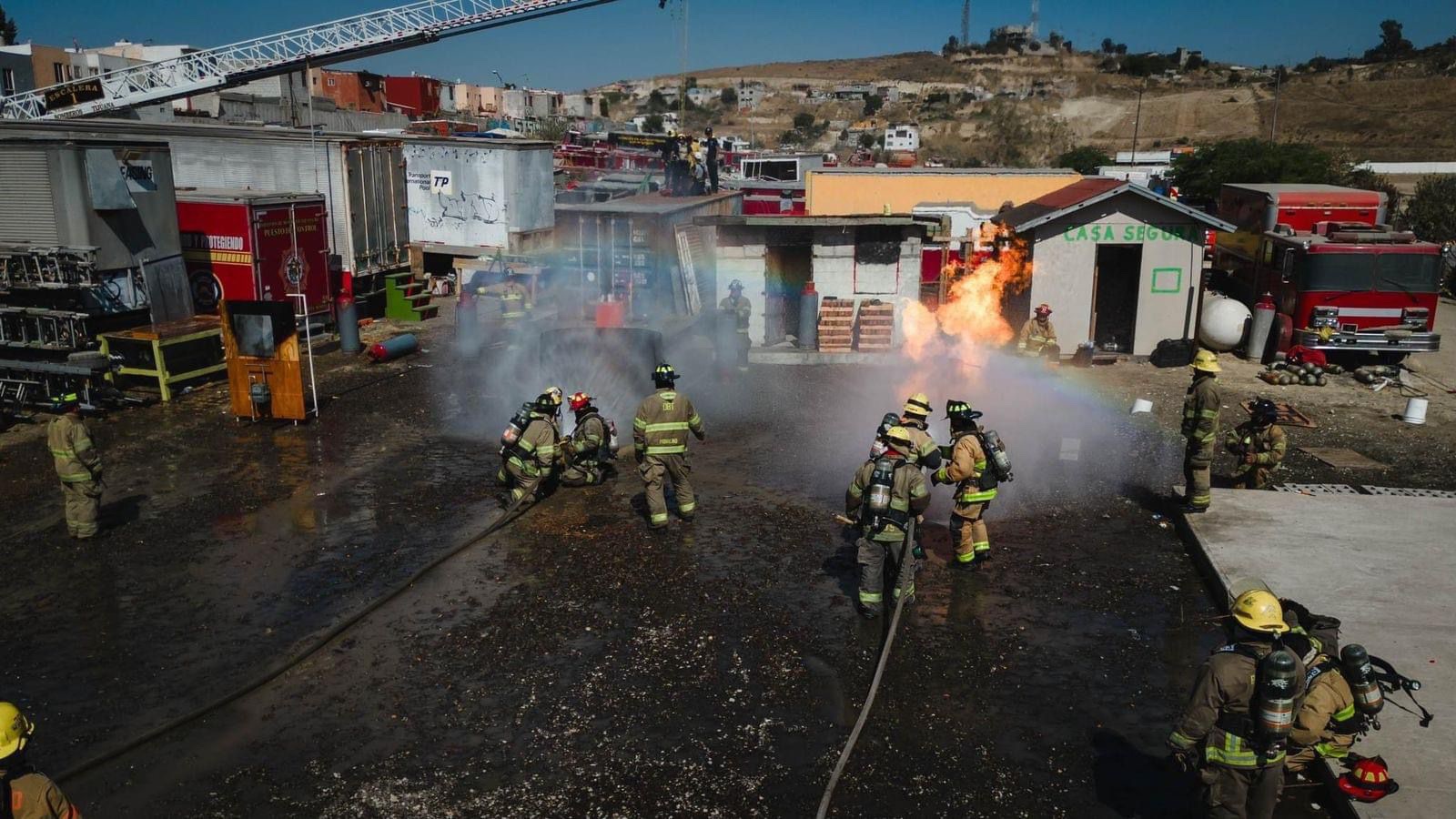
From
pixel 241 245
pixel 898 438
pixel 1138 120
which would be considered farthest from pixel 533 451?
pixel 1138 120

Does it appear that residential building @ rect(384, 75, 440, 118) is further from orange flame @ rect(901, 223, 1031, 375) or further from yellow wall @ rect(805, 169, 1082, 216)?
orange flame @ rect(901, 223, 1031, 375)

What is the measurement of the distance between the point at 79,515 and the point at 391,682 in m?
5.18

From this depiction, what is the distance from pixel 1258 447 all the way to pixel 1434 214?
27990 mm

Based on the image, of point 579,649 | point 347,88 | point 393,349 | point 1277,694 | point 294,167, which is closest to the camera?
point 1277,694

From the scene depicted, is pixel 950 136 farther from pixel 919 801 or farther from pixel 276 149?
pixel 919 801

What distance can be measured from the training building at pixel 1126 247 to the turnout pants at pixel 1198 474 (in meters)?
9.05

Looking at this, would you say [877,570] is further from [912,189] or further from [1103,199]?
[912,189]

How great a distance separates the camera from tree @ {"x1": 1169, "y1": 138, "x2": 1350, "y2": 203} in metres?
39.0

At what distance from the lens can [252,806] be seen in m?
6.30

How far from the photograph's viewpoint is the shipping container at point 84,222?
610 inches

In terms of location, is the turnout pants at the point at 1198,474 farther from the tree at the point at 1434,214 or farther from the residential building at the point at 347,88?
the residential building at the point at 347,88

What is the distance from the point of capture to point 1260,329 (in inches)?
757

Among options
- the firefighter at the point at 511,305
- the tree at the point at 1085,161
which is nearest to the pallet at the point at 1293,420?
the firefighter at the point at 511,305

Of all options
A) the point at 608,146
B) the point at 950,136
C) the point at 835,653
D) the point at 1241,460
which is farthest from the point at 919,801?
the point at 950,136
